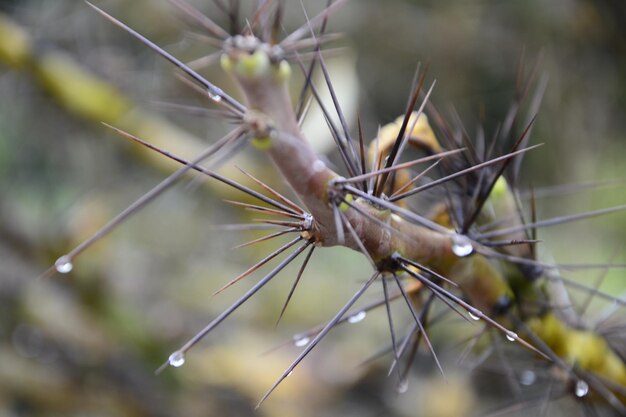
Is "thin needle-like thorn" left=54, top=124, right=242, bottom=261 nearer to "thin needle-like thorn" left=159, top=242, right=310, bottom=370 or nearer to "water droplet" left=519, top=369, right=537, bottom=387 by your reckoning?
"thin needle-like thorn" left=159, top=242, right=310, bottom=370

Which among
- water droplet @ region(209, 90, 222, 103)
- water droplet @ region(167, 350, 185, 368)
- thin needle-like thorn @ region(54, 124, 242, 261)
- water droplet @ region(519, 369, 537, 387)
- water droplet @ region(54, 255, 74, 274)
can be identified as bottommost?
water droplet @ region(519, 369, 537, 387)

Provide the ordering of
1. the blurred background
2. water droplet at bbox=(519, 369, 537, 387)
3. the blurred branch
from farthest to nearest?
the blurred background → the blurred branch → water droplet at bbox=(519, 369, 537, 387)

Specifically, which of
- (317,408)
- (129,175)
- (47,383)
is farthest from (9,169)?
(317,408)

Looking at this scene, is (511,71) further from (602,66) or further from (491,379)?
(491,379)

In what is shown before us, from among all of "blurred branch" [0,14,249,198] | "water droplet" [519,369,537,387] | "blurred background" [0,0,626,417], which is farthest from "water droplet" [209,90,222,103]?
"blurred branch" [0,14,249,198]

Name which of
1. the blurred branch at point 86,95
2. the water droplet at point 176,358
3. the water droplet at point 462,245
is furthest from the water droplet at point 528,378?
the blurred branch at point 86,95

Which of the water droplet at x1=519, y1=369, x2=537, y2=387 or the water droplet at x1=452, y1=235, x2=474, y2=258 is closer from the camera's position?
the water droplet at x1=452, y1=235, x2=474, y2=258

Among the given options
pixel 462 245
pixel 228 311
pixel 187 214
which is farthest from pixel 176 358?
pixel 187 214

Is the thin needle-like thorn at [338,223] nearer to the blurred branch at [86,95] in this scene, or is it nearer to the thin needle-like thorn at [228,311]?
the thin needle-like thorn at [228,311]
